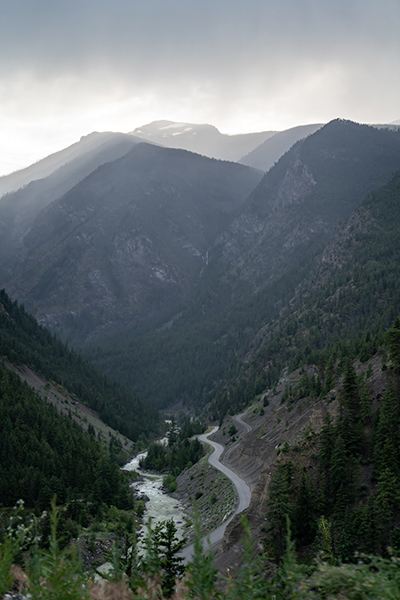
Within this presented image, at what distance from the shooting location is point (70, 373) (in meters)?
176

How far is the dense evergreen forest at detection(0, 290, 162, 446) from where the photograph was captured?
14888 centimetres

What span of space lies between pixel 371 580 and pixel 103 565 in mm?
54094

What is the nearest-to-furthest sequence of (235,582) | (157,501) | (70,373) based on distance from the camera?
(235,582), (157,501), (70,373)

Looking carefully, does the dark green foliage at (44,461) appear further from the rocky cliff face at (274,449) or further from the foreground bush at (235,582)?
the foreground bush at (235,582)

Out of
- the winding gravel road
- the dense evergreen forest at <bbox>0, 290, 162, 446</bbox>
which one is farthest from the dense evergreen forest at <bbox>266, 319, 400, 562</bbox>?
the dense evergreen forest at <bbox>0, 290, 162, 446</bbox>

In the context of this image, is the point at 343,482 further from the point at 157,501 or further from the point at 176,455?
the point at 176,455

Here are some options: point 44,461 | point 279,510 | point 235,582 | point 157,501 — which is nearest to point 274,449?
point 279,510

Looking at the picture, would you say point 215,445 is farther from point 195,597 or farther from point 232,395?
point 195,597

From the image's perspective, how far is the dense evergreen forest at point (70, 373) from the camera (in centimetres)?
14888

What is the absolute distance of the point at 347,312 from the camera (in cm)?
16700

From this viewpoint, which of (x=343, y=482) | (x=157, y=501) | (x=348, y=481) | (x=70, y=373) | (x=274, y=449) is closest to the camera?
(x=348, y=481)

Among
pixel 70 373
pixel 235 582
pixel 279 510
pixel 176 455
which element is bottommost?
pixel 176 455

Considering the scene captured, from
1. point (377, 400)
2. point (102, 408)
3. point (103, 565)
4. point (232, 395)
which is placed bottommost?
point (232, 395)

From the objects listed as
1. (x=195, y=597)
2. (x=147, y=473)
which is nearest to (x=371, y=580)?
(x=195, y=597)
